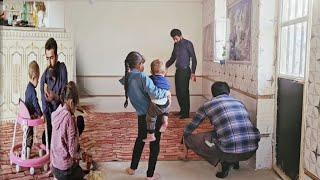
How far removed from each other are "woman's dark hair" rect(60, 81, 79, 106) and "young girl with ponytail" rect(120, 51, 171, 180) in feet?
0.51

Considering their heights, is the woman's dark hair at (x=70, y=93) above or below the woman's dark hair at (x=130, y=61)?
below

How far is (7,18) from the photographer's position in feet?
3.99

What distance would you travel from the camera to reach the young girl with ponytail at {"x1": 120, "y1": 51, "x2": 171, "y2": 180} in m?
1.16

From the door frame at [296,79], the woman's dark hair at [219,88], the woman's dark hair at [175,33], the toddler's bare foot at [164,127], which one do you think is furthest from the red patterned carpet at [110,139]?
the door frame at [296,79]

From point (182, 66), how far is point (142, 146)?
1.01 ft

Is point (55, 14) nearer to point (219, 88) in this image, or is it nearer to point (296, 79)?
point (219, 88)

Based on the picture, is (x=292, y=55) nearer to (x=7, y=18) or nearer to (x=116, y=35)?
(x=116, y=35)

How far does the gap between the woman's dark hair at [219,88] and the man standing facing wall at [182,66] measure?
91mm

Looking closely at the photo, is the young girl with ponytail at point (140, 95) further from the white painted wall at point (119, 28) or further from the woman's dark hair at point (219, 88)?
the woman's dark hair at point (219, 88)

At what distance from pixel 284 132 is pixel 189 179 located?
516 millimetres

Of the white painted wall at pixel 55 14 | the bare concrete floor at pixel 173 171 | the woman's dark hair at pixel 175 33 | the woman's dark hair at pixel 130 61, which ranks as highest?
the white painted wall at pixel 55 14

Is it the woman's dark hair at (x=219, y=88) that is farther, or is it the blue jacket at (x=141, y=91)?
the woman's dark hair at (x=219, y=88)

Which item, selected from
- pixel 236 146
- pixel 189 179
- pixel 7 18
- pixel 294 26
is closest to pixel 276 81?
pixel 294 26

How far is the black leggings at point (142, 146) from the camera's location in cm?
119
